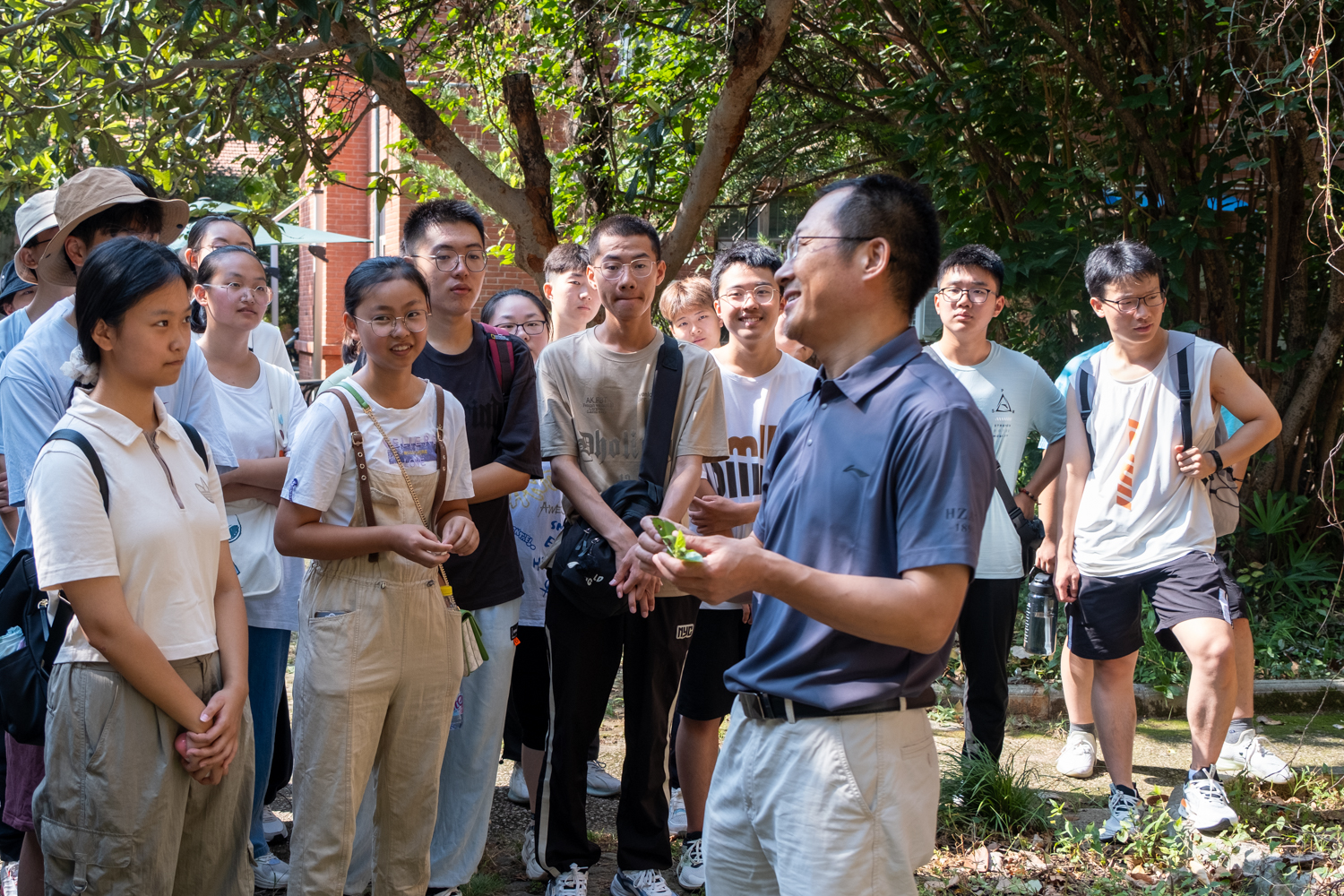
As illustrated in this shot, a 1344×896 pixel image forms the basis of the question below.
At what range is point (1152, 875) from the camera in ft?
12.5

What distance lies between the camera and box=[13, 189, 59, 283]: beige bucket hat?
3.16m

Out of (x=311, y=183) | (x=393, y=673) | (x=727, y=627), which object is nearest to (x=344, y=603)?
(x=393, y=673)

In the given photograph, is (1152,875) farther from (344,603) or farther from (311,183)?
(311,183)

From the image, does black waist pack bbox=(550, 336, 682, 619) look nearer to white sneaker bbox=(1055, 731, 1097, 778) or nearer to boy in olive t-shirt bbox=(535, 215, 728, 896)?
boy in olive t-shirt bbox=(535, 215, 728, 896)

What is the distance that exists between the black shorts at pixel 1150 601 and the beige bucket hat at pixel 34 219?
3961 millimetres

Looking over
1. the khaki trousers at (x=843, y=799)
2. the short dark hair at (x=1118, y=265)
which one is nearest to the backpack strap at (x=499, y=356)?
the khaki trousers at (x=843, y=799)

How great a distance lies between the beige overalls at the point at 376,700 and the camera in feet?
9.81

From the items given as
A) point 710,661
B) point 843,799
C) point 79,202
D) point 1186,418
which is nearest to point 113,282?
point 79,202

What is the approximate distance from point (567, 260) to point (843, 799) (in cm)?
346

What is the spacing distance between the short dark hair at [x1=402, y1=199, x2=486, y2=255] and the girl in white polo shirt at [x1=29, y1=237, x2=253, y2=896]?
124 centimetres

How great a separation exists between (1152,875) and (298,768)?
115 inches

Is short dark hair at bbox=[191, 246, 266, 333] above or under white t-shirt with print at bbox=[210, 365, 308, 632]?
above

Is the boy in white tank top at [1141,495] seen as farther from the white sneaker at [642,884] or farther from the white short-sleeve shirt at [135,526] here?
the white short-sleeve shirt at [135,526]

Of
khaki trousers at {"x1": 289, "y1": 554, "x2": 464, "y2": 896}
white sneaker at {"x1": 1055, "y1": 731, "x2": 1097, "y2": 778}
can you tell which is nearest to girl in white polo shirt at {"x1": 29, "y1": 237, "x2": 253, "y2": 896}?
khaki trousers at {"x1": 289, "y1": 554, "x2": 464, "y2": 896}
